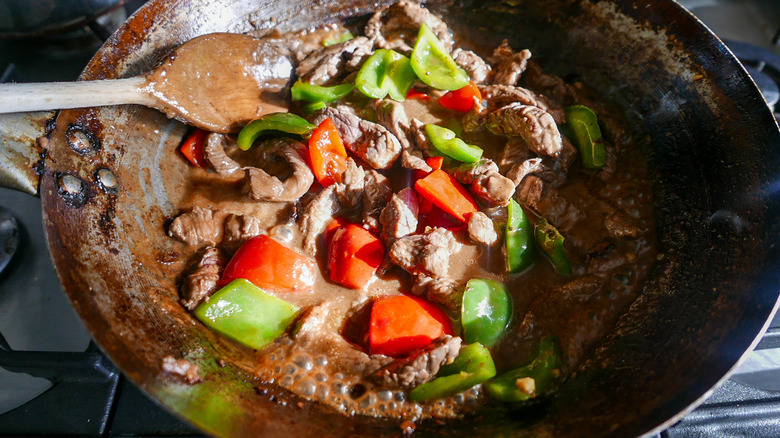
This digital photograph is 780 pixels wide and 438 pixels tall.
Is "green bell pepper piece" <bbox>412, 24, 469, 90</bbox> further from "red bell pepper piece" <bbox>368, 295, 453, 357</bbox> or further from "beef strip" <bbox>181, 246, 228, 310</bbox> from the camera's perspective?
"beef strip" <bbox>181, 246, 228, 310</bbox>

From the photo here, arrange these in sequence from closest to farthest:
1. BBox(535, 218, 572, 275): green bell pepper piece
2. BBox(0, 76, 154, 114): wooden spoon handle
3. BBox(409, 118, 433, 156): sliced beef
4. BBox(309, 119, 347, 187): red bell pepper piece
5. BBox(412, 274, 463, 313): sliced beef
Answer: BBox(0, 76, 154, 114): wooden spoon handle
BBox(412, 274, 463, 313): sliced beef
BBox(535, 218, 572, 275): green bell pepper piece
BBox(309, 119, 347, 187): red bell pepper piece
BBox(409, 118, 433, 156): sliced beef

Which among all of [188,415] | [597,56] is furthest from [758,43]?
[188,415]

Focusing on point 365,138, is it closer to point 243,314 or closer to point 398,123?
point 398,123

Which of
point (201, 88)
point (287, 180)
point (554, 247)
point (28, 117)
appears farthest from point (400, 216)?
point (28, 117)

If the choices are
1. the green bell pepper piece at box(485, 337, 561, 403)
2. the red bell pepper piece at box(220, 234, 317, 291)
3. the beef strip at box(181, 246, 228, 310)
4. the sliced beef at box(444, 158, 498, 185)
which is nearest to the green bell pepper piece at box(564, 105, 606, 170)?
A: the sliced beef at box(444, 158, 498, 185)

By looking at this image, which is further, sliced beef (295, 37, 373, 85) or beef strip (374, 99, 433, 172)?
sliced beef (295, 37, 373, 85)

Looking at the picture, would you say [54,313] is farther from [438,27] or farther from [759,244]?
[759,244]
